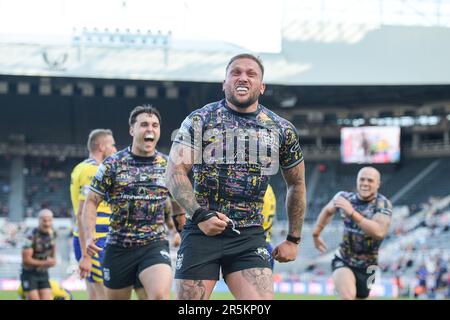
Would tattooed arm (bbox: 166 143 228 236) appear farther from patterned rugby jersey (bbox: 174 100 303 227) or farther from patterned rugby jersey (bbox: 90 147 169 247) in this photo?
patterned rugby jersey (bbox: 90 147 169 247)

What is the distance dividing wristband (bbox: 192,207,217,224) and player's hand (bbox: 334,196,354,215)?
15.0 feet

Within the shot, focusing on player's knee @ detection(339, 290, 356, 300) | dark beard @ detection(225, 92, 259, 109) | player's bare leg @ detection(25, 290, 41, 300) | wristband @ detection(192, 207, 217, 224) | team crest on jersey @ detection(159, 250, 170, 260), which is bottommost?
player's bare leg @ detection(25, 290, 41, 300)

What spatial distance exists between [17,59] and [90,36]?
153 inches

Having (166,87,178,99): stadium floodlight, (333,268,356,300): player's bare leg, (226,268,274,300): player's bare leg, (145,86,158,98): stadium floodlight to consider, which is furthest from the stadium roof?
(226,268,274,300): player's bare leg

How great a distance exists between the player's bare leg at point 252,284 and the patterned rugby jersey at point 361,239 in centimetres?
492

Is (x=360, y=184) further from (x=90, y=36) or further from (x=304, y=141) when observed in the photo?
(x=304, y=141)

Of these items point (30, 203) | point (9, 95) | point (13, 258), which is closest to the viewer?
point (13, 258)

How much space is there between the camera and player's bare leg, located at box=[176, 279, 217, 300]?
5895 mm

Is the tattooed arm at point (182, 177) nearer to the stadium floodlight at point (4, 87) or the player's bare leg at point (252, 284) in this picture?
the player's bare leg at point (252, 284)

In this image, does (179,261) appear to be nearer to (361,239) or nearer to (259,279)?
(259,279)

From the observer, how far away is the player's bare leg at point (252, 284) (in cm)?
587

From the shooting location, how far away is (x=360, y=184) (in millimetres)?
10875

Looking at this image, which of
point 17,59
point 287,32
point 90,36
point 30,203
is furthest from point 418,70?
point 30,203
